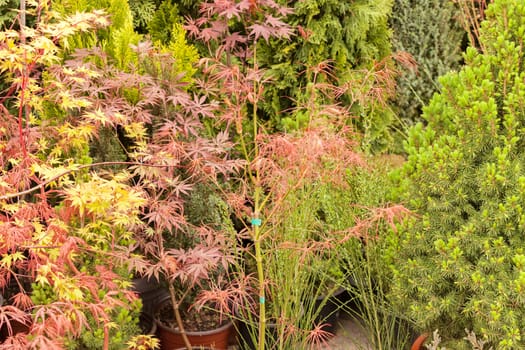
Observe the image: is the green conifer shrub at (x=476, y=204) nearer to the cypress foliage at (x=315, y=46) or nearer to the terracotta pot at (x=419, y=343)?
the terracotta pot at (x=419, y=343)

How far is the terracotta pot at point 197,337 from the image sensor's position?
3.58 m

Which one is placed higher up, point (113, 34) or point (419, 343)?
point (113, 34)

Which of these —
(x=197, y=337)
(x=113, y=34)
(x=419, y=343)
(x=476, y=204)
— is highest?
(x=113, y=34)

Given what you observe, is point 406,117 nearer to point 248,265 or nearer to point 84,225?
point 248,265

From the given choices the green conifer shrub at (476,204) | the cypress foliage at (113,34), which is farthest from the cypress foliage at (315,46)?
the green conifer shrub at (476,204)

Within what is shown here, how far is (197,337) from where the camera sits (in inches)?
141

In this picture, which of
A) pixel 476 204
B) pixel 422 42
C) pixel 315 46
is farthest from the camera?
pixel 422 42

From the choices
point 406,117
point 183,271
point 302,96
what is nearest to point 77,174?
point 183,271

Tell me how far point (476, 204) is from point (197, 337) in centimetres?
173

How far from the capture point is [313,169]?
10.5 ft

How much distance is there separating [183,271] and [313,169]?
0.84 meters

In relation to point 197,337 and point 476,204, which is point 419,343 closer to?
point 476,204

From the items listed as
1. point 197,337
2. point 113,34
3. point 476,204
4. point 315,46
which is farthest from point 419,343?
point 113,34

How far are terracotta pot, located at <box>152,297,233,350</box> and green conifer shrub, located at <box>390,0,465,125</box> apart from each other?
325cm
